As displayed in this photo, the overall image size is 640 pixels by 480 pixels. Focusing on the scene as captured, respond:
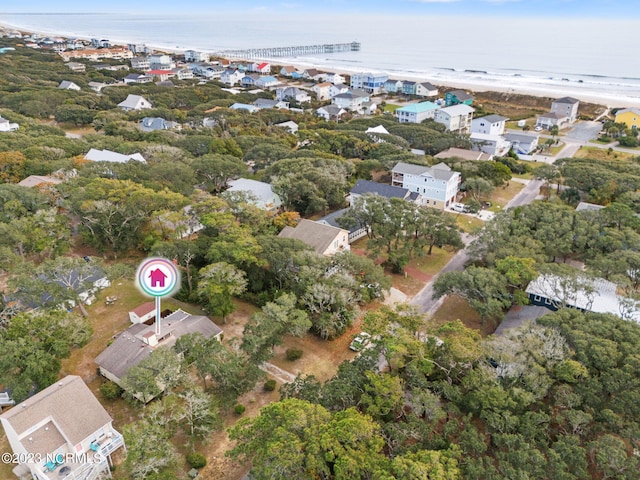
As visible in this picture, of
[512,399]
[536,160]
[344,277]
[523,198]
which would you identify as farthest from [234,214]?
[536,160]

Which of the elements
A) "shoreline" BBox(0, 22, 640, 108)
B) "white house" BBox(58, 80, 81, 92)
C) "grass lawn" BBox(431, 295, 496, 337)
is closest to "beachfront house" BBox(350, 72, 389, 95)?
"shoreline" BBox(0, 22, 640, 108)

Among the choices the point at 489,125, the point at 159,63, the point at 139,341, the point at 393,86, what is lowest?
the point at 139,341

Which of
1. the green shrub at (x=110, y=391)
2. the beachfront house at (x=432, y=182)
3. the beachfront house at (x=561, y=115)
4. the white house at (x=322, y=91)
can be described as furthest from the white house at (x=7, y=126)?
the beachfront house at (x=561, y=115)

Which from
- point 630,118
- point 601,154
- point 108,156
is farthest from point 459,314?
point 630,118

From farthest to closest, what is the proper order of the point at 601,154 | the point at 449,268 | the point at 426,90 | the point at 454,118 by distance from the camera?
the point at 426,90 → the point at 454,118 → the point at 601,154 → the point at 449,268

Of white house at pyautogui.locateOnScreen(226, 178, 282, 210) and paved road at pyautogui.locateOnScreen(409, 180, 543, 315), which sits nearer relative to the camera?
paved road at pyautogui.locateOnScreen(409, 180, 543, 315)

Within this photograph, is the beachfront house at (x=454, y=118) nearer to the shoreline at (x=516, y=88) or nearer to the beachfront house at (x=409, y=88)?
the beachfront house at (x=409, y=88)

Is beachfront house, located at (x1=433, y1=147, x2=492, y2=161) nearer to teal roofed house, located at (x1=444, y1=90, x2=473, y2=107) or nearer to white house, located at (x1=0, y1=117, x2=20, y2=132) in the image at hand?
teal roofed house, located at (x1=444, y1=90, x2=473, y2=107)

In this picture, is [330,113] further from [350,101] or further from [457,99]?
[457,99]
